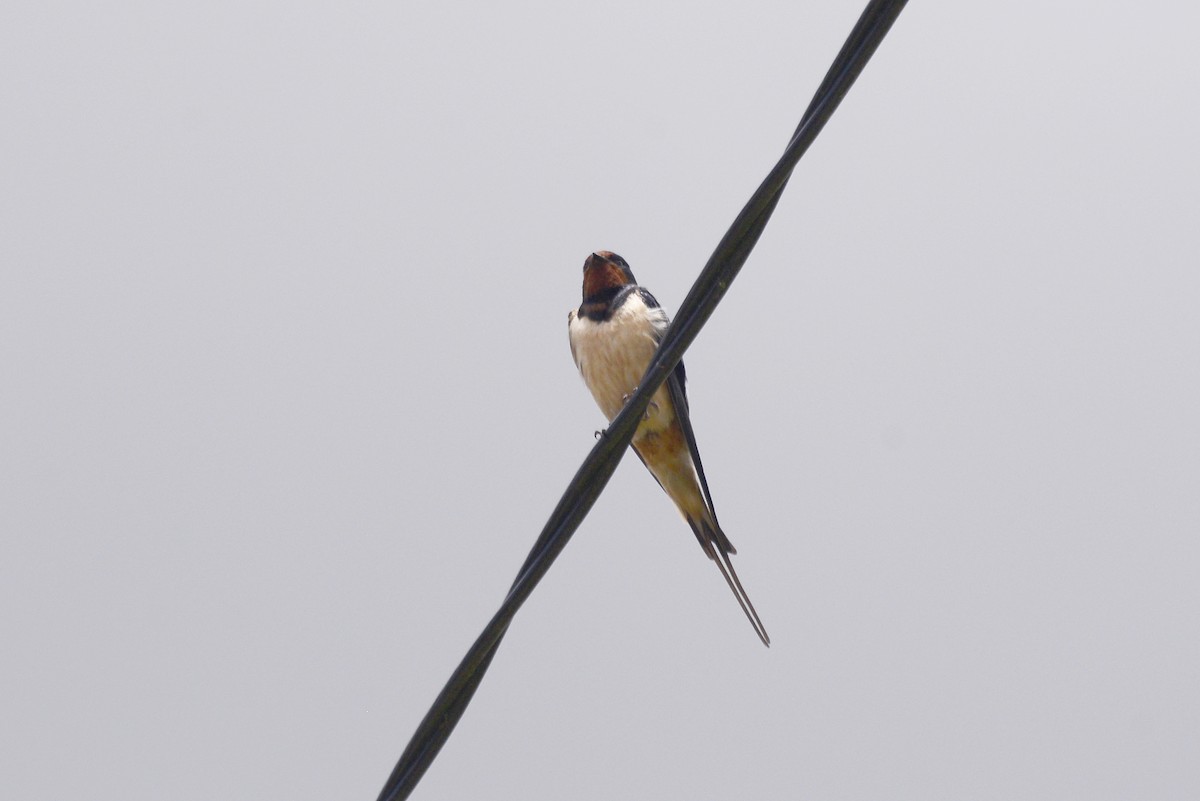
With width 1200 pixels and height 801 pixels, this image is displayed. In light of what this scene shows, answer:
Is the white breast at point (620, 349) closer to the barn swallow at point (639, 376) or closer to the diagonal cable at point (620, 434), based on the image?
the barn swallow at point (639, 376)

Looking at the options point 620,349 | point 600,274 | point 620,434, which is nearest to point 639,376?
point 620,349

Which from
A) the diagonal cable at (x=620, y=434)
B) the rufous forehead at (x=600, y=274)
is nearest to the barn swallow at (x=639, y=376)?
the rufous forehead at (x=600, y=274)

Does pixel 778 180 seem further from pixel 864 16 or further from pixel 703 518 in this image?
pixel 703 518

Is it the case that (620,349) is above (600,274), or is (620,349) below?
below

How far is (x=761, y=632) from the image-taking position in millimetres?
3416

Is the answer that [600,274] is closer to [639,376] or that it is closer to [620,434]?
[639,376]

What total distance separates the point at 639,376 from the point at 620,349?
0.12 meters

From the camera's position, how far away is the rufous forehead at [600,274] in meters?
4.69

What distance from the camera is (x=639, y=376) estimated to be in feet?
14.9

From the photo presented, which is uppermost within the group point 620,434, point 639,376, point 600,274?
point 600,274

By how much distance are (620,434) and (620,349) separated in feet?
8.00

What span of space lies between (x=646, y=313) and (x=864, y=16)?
9.18ft

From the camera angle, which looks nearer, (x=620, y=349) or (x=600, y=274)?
(x=620, y=349)

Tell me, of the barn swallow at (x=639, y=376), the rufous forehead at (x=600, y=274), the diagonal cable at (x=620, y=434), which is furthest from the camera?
the rufous forehead at (x=600, y=274)
